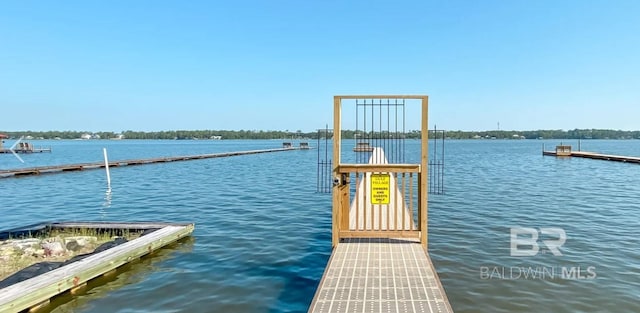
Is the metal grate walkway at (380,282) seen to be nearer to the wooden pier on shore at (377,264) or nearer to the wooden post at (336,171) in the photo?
the wooden pier on shore at (377,264)

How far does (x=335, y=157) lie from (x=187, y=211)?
7.55 metres

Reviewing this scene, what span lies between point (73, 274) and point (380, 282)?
4530 mm

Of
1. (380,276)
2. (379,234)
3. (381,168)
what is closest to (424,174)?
(381,168)

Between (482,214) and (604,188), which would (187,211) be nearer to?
(482,214)

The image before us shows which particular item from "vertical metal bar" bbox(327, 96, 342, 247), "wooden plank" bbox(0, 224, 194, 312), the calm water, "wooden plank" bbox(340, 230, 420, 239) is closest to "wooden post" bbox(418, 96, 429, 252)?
"wooden plank" bbox(340, 230, 420, 239)

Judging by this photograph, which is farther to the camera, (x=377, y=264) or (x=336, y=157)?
(x=336, y=157)

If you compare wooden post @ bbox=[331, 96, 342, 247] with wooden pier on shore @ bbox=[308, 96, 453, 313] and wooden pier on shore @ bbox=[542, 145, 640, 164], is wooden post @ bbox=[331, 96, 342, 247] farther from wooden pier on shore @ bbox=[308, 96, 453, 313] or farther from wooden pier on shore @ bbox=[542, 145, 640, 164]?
wooden pier on shore @ bbox=[542, 145, 640, 164]

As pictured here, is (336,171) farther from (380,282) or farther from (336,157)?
(380,282)

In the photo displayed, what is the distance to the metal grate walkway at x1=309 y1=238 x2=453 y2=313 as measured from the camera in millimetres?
4125

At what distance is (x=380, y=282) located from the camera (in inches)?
191

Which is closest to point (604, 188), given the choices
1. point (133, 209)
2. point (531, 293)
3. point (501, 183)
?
point (501, 183)

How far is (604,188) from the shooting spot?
57.2 feet

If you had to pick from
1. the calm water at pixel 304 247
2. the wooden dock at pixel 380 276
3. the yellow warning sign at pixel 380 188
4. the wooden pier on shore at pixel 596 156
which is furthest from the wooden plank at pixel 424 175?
the wooden pier on shore at pixel 596 156

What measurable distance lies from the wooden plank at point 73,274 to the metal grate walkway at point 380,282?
3786 millimetres
